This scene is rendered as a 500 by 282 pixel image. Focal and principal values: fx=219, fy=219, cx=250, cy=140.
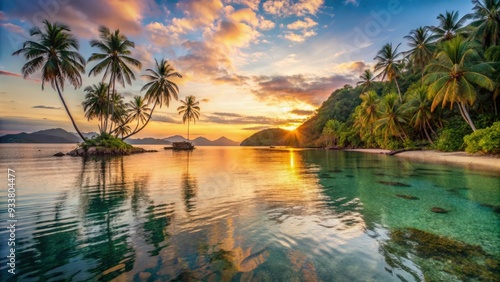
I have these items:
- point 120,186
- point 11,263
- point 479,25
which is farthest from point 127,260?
point 479,25

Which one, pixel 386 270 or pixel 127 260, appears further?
pixel 127 260

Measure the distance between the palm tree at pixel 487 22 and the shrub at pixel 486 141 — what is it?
543 inches

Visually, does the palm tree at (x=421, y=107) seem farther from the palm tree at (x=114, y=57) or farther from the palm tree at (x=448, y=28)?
the palm tree at (x=114, y=57)

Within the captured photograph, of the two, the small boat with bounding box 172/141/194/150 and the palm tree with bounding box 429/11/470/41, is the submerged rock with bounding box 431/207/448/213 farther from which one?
the small boat with bounding box 172/141/194/150

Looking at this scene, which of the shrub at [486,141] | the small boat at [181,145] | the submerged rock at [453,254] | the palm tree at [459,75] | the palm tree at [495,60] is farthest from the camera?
the small boat at [181,145]

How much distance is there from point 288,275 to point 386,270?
1.77 metres

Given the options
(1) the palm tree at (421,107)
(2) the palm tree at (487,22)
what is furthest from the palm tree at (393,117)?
(2) the palm tree at (487,22)

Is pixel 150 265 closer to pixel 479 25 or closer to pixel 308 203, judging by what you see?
pixel 308 203

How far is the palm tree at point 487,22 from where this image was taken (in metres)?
25.7

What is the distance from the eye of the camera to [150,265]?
4.04 m

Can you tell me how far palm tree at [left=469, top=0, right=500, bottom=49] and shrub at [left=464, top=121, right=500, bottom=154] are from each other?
13790 mm

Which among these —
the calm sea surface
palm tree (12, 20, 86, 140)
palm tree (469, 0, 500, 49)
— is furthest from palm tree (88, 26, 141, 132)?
palm tree (469, 0, 500, 49)

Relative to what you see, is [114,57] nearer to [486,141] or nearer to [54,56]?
[54,56]

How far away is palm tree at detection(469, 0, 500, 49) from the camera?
1012 inches
